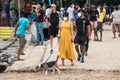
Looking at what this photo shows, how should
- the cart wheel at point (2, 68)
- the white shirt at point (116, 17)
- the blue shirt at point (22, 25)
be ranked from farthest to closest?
the white shirt at point (116, 17), the blue shirt at point (22, 25), the cart wheel at point (2, 68)

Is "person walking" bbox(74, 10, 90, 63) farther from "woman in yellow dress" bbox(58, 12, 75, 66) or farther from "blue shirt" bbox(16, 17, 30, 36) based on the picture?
"blue shirt" bbox(16, 17, 30, 36)

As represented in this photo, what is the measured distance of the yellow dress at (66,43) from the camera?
1426 cm

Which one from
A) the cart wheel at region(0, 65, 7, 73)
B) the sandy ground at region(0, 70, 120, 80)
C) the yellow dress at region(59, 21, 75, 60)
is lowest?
the sandy ground at region(0, 70, 120, 80)

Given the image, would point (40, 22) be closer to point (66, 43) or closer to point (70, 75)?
point (66, 43)

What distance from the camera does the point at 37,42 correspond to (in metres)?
20.8

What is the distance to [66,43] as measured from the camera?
14312mm

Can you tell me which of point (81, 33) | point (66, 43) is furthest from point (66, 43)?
A: point (81, 33)

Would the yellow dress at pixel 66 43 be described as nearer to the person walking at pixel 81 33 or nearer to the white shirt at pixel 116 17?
the person walking at pixel 81 33

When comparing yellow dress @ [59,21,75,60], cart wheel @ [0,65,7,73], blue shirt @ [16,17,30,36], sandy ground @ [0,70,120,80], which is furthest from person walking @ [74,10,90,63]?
cart wheel @ [0,65,7,73]

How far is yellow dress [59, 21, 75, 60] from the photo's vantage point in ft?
46.8

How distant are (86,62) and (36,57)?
2.05 m

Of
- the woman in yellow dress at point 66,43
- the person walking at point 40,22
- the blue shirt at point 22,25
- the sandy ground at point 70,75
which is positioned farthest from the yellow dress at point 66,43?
the person walking at point 40,22

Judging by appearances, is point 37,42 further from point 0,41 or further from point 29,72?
point 29,72

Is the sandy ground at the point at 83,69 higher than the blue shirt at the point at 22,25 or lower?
lower
